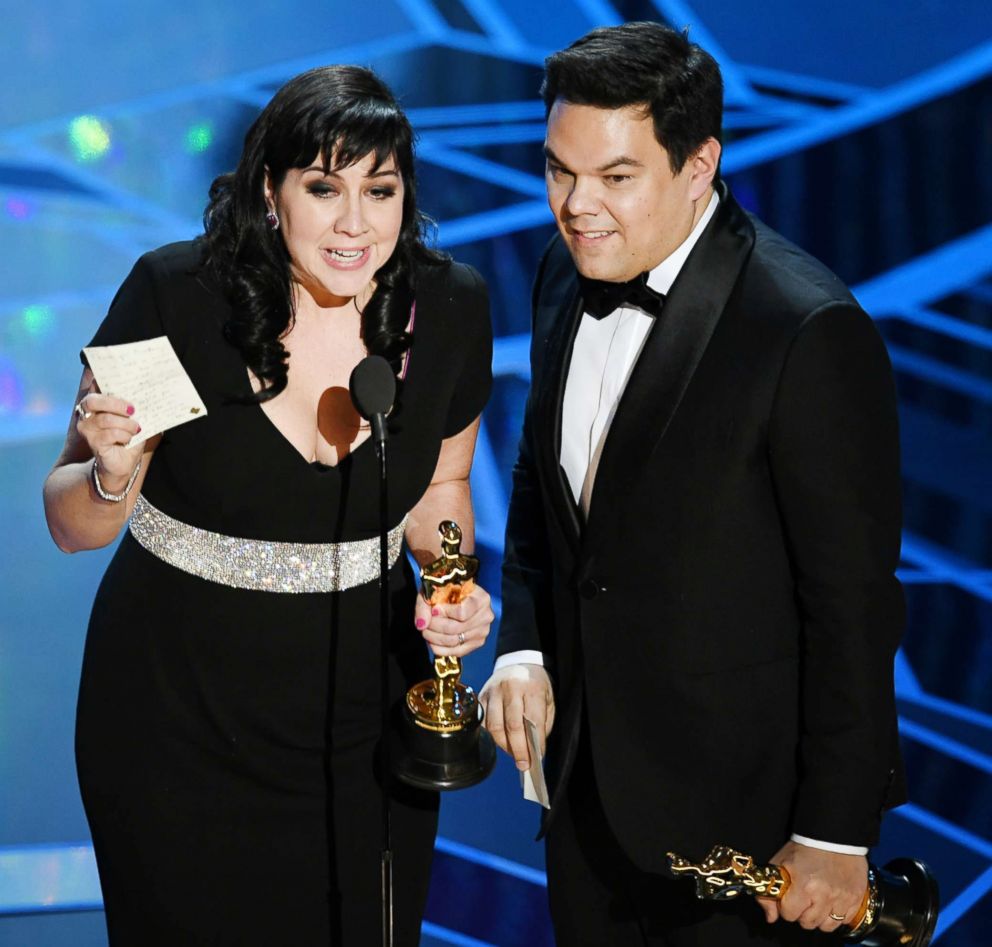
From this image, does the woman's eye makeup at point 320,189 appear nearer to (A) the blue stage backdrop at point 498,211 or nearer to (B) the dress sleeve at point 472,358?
(B) the dress sleeve at point 472,358

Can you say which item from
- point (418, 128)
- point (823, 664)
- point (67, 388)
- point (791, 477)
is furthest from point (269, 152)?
point (67, 388)

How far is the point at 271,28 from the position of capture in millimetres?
4047

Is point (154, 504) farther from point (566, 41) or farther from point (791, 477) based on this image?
point (566, 41)

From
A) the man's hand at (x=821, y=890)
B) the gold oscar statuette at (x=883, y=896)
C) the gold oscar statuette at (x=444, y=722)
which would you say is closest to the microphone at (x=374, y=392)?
the gold oscar statuette at (x=444, y=722)

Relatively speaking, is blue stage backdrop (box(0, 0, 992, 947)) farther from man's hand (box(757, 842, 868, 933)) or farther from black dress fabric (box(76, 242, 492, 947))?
man's hand (box(757, 842, 868, 933))

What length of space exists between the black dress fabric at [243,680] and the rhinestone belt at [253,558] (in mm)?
16

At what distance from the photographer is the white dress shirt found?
1975 mm

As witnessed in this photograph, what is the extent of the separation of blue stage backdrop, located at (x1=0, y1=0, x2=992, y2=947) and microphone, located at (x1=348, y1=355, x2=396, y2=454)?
2049mm

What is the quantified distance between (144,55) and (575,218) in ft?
8.50

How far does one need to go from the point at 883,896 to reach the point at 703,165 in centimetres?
103

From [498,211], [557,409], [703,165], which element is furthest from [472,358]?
[498,211]

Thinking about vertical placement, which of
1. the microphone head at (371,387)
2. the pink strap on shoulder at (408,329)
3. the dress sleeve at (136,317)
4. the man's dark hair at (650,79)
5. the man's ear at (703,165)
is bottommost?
the pink strap on shoulder at (408,329)

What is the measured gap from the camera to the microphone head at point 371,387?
1756 mm

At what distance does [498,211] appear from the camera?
4199 mm
